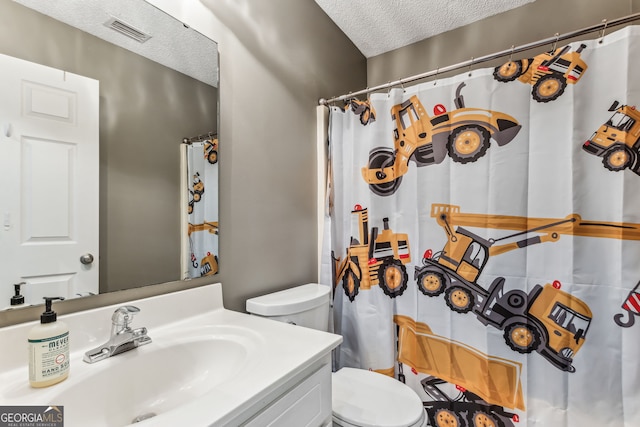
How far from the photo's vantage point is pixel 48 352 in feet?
2.11

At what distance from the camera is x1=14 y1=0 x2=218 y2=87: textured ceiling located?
0.81 m

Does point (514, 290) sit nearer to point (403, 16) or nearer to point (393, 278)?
point (393, 278)

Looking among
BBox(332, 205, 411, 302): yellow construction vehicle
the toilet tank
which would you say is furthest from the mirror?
BBox(332, 205, 411, 302): yellow construction vehicle

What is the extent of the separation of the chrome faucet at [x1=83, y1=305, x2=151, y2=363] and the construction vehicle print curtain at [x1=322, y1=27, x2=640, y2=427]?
1030 millimetres

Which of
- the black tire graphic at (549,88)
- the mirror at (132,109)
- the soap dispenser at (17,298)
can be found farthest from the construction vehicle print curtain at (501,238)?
the soap dispenser at (17,298)

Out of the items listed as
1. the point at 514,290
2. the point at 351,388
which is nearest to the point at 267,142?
the point at 351,388

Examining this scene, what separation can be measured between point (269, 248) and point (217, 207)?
342mm

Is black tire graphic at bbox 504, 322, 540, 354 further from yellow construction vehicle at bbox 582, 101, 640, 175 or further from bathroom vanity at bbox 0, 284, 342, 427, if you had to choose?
bathroom vanity at bbox 0, 284, 342, 427

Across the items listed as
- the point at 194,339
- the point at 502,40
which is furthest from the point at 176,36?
the point at 502,40

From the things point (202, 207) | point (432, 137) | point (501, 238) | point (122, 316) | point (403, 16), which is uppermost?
point (403, 16)

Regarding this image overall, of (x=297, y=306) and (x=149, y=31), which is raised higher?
(x=149, y=31)

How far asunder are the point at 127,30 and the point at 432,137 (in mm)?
1269

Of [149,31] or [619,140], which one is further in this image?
[619,140]

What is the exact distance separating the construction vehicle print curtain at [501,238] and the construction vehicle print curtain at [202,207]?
2.37 ft
